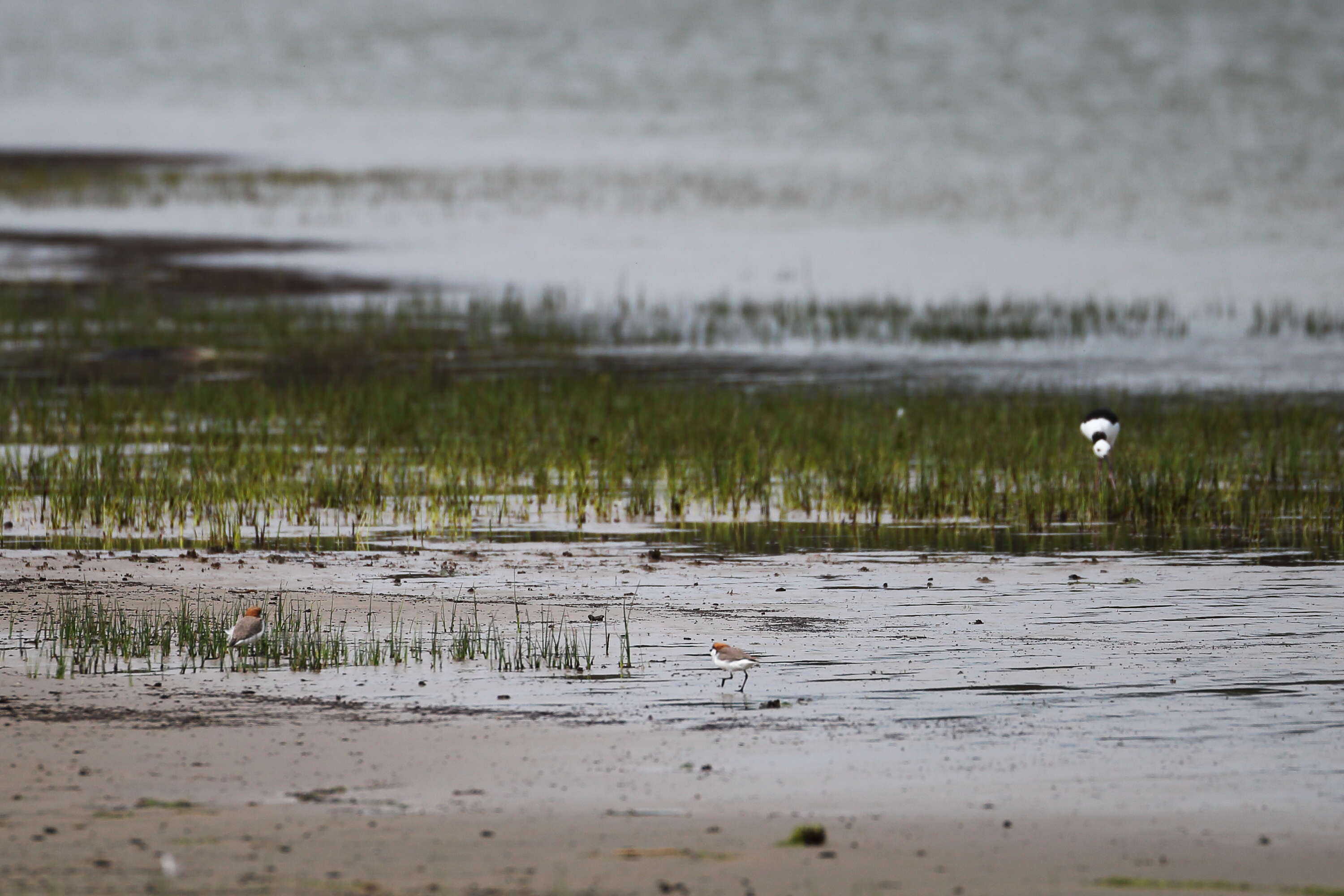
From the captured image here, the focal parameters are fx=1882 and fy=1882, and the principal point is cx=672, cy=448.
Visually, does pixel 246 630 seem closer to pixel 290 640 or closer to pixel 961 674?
pixel 290 640

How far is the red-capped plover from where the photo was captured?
30.6 feet

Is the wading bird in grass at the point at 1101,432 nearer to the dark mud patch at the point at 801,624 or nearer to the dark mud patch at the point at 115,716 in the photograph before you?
the dark mud patch at the point at 801,624

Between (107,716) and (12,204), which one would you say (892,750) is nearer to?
(107,716)

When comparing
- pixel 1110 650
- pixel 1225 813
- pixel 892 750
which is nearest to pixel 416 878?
pixel 892 750

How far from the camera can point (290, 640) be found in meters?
9.80

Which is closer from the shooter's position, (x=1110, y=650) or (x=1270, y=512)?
(x=1110, y=650)

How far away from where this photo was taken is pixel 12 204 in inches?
2144

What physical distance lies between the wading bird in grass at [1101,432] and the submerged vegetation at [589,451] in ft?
0.70

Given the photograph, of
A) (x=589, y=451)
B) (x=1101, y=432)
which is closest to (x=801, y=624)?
(x=1101, y=432)

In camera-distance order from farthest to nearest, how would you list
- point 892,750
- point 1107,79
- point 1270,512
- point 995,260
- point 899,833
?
point 1107,79, point 995,260, point 1270,512, point 892,750, point 899,833

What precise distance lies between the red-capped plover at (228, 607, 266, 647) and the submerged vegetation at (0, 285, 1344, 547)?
4237 mm

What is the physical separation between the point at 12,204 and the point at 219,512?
143 feet

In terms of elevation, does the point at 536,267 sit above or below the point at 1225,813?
above

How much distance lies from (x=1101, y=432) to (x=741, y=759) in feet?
32.9
